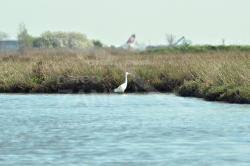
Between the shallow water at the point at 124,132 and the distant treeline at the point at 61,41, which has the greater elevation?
the distant treeline at the point at 61,41

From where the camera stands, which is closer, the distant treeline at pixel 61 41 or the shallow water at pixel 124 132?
the shallow water at pixel 124 132

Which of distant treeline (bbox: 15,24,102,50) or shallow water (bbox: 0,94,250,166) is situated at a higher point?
distant treeline (bbox: 15,24,102,50)

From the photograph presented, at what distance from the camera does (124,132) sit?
25.2 metres

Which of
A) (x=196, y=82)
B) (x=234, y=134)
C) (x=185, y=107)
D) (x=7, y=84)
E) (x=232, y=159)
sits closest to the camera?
(x=232, y=159)

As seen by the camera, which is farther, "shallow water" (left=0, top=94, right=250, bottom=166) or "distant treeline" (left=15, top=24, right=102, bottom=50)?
"distant treeline" (left=15, top=24, right=102, bottom=50)

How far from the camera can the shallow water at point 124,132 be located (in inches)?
811

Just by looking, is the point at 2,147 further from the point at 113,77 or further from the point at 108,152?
the point at 113,77

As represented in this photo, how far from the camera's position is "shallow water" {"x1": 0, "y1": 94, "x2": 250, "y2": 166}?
2061 cm

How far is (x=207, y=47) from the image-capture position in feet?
259

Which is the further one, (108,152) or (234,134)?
(234,134)

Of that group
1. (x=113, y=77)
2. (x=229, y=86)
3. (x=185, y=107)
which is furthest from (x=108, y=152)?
(x=113, y=77)

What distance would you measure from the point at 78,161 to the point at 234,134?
5150 mm

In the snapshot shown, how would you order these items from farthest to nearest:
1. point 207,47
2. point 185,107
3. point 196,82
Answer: point 207,47 → point 196,82 → point 185,107

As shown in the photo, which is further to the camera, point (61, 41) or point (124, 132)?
point (61, 41)
